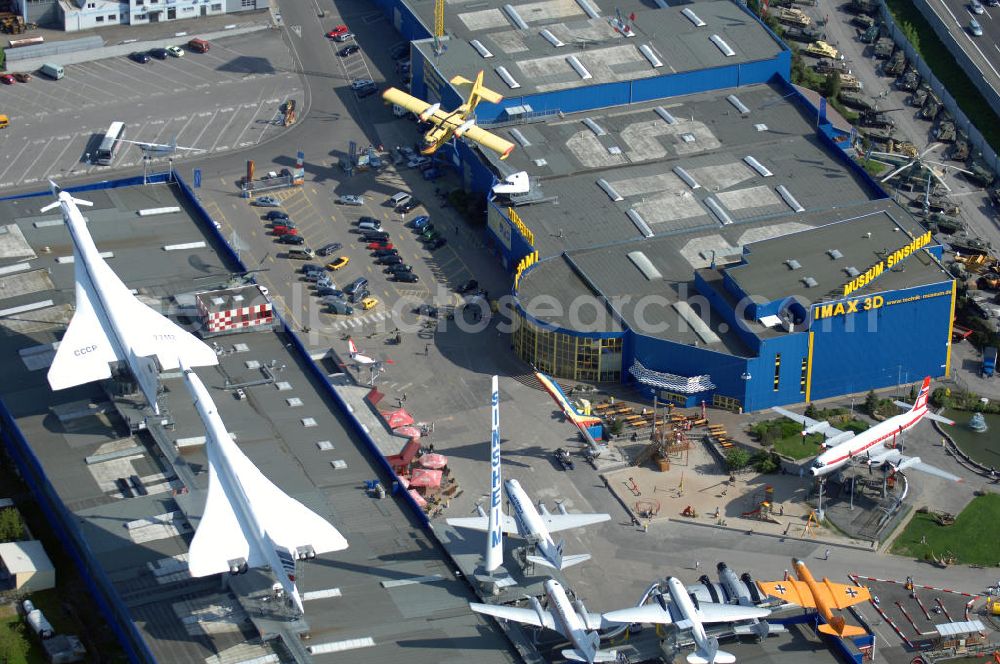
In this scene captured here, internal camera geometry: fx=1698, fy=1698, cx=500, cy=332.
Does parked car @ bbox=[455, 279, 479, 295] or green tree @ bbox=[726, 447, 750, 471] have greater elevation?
parked car @ bbox=[455, 279, 479, 295]

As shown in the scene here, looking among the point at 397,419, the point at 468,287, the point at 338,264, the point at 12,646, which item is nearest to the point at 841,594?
the point at 397,419

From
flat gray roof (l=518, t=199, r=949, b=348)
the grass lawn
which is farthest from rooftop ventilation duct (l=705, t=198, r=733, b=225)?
the grass lawn

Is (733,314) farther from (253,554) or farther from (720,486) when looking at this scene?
(253,554)

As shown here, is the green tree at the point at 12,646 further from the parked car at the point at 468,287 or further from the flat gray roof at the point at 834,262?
the flat gray roof at the point at 834,262

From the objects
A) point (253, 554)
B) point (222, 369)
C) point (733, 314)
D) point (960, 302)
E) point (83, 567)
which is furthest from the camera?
point (960, 302)

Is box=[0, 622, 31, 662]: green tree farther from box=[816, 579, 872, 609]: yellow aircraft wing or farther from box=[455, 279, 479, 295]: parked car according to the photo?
box=[455, 279, 479, 295]: parked car

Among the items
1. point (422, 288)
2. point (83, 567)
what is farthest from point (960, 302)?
point (83, 567)
